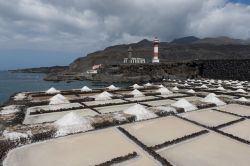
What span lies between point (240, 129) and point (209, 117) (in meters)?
0.63

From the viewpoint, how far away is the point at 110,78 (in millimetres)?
39438

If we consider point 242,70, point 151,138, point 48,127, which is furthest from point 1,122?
point 242,70

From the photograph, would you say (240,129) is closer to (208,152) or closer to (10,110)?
(208,152)

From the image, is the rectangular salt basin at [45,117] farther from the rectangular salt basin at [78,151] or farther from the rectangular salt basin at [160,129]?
the rectangular salt basin at [160,129]

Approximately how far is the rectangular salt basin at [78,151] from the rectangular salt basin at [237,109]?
256 centimetres

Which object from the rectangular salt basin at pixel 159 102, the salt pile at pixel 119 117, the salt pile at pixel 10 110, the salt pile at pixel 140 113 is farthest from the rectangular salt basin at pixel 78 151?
the rectangular salt basin at pixel 159 102

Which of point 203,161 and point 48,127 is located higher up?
point 48,127

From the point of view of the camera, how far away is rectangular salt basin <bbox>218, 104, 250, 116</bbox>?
179 inches

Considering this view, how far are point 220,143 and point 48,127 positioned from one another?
2230 millimetres

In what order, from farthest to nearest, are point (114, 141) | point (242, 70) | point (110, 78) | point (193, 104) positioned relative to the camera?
point (110, 78)
point (242, 70)
point (193, 104)
point (114, 141)

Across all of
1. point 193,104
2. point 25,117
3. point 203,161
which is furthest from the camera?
point 193,104

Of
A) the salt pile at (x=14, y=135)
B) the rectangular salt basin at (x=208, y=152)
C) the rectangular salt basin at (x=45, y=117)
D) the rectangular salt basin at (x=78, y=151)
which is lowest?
the rectangular salt basin at (x=208, y=152)

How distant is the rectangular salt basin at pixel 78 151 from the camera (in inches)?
95.6

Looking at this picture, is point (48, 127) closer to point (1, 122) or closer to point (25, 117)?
point (1, 122)
